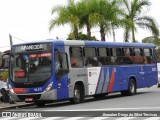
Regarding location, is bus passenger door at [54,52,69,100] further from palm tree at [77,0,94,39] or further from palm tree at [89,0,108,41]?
palm tree at [77,0,94,39]

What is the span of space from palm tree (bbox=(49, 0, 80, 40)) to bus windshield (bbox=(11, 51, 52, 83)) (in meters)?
13.6

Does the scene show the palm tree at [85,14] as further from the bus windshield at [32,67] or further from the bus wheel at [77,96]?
the bus windshield at [32,67]

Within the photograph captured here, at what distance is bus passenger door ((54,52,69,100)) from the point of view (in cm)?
2284

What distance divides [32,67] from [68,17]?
1482cm

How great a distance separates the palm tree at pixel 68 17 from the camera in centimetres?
3691

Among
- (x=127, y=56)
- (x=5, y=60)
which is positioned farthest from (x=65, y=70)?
(x=127, y=56)

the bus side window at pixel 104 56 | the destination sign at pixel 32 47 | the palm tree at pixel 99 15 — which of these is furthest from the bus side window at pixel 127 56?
the palm tree at pixel 99 15

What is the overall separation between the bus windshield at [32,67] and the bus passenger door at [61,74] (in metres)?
0.41

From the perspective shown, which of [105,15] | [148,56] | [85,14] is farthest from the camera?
[105,15]

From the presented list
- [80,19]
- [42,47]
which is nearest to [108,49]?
[42,47]

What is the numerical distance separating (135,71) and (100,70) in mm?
4338

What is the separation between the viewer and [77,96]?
24.5 metres

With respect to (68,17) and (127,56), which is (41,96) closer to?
(127,56)

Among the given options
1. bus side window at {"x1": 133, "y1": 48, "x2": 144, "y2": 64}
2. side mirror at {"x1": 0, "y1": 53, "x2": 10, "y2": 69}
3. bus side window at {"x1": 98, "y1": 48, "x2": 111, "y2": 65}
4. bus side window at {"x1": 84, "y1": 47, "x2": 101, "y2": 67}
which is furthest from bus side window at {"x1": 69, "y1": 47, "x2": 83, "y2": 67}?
bus side window at {"x1": 133, "y1": 48, "x2": 144, "y2": 64}
